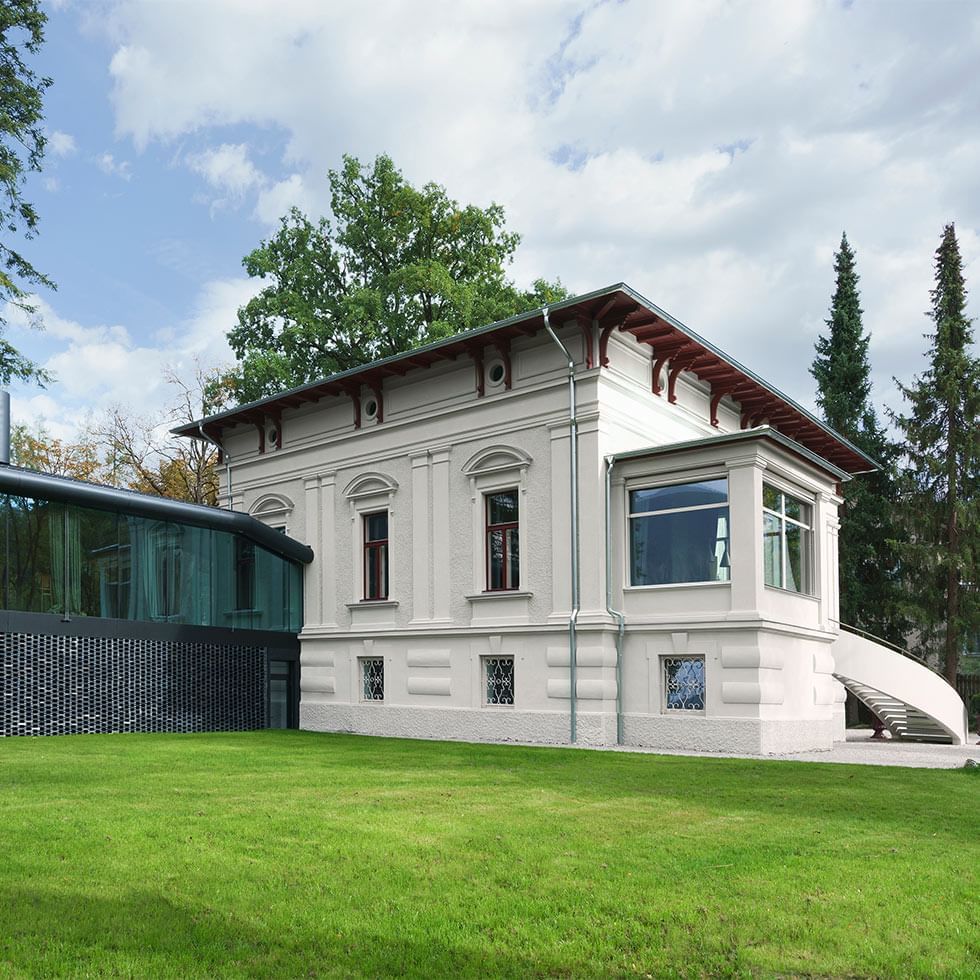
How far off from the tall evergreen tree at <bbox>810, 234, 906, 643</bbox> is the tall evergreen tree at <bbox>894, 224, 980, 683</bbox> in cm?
88

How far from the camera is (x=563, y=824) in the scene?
30.0 ft

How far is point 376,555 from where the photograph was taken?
952 inches

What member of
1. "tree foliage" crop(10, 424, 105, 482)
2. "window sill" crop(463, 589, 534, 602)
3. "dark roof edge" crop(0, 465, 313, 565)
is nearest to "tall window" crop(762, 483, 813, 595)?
"window sill" crop(463, 589, 534, 602)

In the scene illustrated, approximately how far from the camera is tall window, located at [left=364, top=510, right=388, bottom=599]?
23938mm

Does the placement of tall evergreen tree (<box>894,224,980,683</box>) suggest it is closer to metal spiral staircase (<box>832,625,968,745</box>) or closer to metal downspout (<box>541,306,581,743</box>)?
metal spiral staircase (<box>832,625,968,745</box>)

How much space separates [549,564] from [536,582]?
1.48 ft

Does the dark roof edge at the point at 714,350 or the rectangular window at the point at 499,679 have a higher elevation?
the dark roof edge at the point at 714,350

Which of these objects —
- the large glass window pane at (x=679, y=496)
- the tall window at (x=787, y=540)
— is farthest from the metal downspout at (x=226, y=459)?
the tall window at (x=787, y=540)

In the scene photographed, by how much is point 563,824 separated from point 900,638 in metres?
31.2

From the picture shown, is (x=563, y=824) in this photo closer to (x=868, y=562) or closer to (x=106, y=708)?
(x=106, y=708)

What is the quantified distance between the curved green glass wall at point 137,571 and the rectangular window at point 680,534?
9525 mm

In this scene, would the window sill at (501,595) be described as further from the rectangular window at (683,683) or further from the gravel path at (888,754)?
the gravel path at (888,754)

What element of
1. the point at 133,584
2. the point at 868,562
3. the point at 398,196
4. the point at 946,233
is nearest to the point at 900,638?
the point at 868,562

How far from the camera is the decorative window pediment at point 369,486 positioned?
77.4ft
